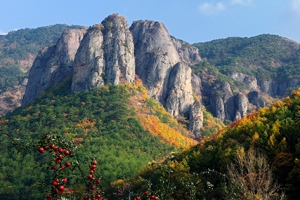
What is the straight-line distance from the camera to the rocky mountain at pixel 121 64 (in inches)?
3625

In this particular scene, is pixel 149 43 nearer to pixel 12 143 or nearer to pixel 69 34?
pixel 69 34

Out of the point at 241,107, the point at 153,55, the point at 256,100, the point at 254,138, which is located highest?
the point at 153,55

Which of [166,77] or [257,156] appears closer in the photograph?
[257,156]

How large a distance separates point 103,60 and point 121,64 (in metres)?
5.22

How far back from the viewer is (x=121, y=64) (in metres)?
93.9

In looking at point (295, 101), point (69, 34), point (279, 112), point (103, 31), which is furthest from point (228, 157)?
point (69, 34)

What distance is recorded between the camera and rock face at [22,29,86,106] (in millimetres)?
107250

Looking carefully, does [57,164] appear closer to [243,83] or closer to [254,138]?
[254,138]

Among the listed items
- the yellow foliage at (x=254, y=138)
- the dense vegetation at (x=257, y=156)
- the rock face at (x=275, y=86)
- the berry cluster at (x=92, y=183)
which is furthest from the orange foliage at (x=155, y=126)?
the rock face at (x=275, y=86)

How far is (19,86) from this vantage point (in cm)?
16062

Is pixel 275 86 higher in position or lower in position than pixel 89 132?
higher

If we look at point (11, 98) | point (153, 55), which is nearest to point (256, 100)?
point (153, 55)

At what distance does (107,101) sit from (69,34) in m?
43.1

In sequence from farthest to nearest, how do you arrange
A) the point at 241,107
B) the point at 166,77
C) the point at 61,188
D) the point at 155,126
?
the point at 241,107, the point at 166,77, the point at 155,126, the point at 61,188
